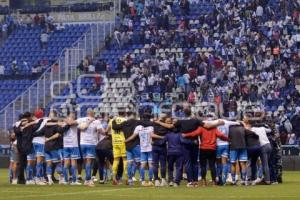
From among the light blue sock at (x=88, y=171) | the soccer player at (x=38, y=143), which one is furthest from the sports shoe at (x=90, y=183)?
the soccer player at (x=38, y=143)

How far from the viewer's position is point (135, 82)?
53.1 meters

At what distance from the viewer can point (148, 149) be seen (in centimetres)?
3155

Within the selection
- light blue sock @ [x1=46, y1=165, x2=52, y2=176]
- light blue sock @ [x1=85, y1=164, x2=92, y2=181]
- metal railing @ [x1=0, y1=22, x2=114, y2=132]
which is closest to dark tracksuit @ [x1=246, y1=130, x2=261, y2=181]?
light blue sock @ [x1=85, y1=164, x2=92, y2=181]

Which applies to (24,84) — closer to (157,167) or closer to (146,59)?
(146,59)

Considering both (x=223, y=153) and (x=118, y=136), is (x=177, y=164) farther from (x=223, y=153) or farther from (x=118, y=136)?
(x=118, y=136)

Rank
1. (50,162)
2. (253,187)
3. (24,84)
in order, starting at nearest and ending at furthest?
(253,187), (50,162), (24,84)

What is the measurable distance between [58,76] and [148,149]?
79.9 ft

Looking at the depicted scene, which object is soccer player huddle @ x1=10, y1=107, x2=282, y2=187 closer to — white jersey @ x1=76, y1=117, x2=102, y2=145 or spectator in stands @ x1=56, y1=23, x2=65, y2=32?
Result: white jersey @ x1=76, y1=117, x2=102, y2=145

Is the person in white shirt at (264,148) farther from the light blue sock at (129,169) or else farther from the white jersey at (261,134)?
the light blue sock at (129,169)

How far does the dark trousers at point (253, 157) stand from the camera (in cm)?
3225

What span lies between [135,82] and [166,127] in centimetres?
2206

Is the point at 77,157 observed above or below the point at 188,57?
below

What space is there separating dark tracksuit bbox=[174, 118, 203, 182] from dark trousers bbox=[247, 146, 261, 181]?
1967mm

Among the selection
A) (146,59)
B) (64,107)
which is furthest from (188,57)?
(64,107)
